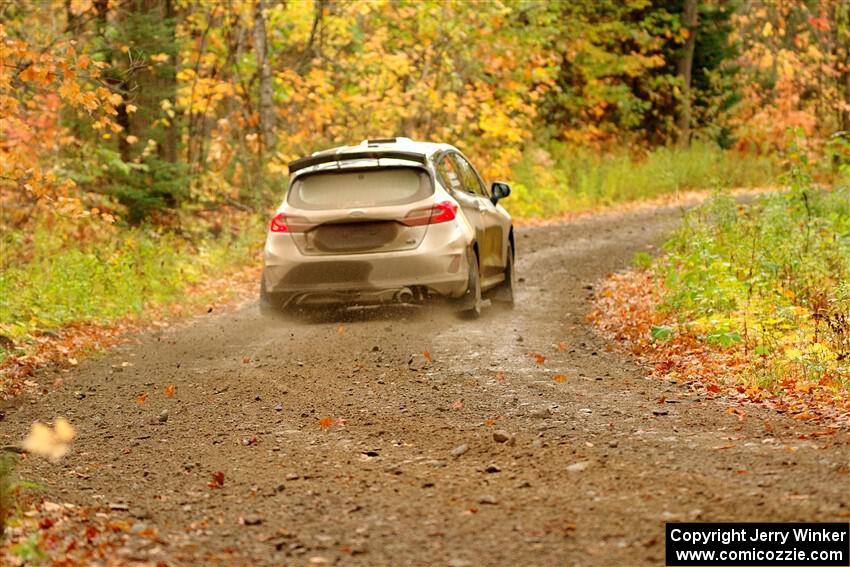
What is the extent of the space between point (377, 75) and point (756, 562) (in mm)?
21750

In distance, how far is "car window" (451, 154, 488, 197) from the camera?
44.1 feet

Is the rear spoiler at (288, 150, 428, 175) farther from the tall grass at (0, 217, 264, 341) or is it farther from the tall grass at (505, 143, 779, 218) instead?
the tall grass at (505, 143, 779, 218)

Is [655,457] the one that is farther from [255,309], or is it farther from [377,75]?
[377,75]

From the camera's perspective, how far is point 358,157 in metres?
12.3

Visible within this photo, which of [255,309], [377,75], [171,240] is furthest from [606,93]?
[255,309]

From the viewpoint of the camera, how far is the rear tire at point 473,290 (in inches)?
488

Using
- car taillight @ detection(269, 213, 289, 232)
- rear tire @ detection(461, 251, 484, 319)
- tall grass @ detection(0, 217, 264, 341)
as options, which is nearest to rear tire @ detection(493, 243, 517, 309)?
rear tire @ detection(461, 251, 484, 319)

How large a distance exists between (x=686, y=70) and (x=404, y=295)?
2459 centimetres

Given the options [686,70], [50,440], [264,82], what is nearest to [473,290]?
[50,440]

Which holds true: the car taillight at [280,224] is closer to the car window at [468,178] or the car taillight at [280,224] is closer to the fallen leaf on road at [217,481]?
the car window at [468,178]

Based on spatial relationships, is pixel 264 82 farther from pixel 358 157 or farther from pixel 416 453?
pixel 416 453

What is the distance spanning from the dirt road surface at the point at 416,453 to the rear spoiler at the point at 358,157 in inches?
71.6

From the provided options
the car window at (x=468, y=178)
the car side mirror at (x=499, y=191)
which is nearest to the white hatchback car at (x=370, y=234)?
the car window at (x=468, y=178)

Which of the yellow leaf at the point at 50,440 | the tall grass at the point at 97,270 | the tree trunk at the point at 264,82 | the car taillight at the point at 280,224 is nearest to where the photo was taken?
the yellow leaf at the point at 50,440
